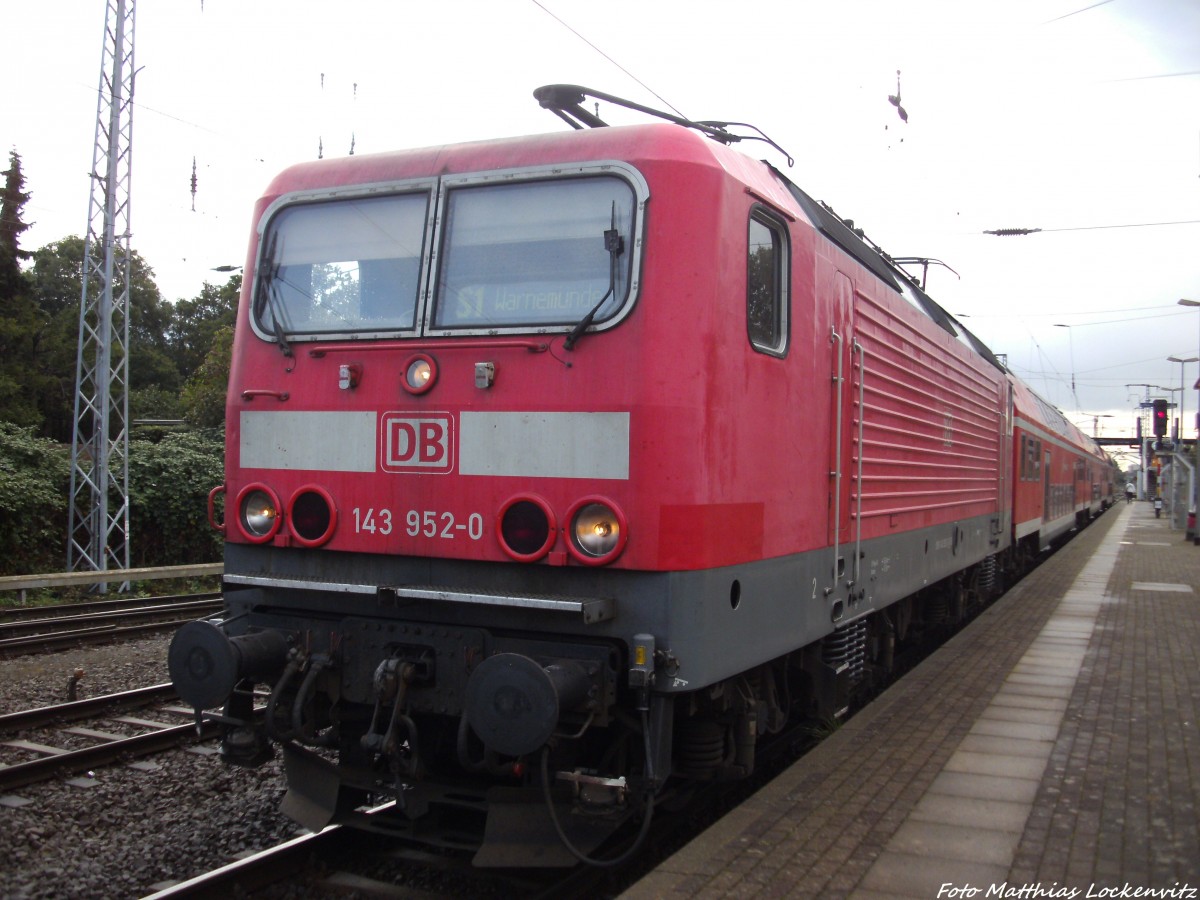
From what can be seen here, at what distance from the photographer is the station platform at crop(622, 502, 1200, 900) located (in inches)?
159

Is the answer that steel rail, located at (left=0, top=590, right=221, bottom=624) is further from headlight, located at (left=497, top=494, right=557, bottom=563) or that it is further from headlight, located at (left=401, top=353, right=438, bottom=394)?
headlight, located at (left=497, top=494, right=557, bottom=563)

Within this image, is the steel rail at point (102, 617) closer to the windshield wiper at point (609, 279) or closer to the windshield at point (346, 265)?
the windshield at point (346, 265)

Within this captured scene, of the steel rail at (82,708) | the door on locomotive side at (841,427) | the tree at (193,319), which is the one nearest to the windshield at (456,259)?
the door on locomotive side at (841,427)

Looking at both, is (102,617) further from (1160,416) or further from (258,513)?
(1160,416)

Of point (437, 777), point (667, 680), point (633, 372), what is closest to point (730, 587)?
point (667, 680)

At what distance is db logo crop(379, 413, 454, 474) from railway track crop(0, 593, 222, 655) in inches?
263

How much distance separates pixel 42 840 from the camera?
5355 millimetres

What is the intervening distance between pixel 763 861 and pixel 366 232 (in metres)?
3.39

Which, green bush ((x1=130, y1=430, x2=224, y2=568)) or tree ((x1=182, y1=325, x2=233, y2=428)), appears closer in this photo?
green bush ((x1=130, y1=430, x2=224, y2=568))

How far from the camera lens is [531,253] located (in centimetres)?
468

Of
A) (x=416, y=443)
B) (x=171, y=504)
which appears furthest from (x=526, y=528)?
(x=171, y=504)

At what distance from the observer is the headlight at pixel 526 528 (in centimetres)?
441

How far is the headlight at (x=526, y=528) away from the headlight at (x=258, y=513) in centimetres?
125

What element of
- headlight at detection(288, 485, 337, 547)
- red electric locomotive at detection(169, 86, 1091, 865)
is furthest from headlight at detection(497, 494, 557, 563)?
headlight at detection(288, 485, 337, 547)
